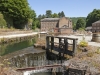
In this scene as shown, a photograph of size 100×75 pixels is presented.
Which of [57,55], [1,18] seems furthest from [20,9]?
[57,55]

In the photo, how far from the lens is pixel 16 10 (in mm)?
50781

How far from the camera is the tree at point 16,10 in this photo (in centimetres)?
4894

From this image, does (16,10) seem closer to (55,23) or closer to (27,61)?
(27,61)

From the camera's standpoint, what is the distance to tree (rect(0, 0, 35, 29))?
161 ft

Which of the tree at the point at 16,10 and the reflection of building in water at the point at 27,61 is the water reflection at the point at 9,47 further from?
the tree at the point at 16,10

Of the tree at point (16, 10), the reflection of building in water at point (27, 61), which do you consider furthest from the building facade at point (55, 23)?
the reflection of building in water at point (27, 61)

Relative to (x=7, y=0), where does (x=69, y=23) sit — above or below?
below

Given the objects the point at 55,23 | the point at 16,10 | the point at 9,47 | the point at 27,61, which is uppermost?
the point at 16,10

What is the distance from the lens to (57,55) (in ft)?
46.6

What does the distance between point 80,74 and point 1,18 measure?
41601 mm

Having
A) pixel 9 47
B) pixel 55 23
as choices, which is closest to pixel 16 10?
Result: pixel 9 47

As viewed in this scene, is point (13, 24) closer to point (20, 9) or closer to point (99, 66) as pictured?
point (20, 9)

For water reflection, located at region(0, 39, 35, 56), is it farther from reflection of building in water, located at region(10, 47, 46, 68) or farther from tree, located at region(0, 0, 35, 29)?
tree, located at region(0, 0, 35, 29)

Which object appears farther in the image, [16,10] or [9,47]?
[16,10]
